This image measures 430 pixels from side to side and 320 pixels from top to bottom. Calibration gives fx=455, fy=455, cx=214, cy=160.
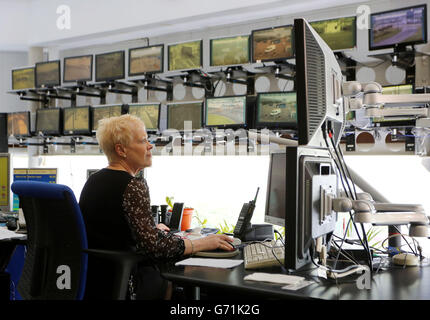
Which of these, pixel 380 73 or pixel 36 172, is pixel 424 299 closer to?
pixel 36 172

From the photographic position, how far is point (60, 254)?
69.0 inches

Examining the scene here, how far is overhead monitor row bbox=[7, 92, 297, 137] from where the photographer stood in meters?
4.29

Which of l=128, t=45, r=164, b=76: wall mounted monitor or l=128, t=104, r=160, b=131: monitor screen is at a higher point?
l=128, t=45, r=164, b=76: wall mounted monitor

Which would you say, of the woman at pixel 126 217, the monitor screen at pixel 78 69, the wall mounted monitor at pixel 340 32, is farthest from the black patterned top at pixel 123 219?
the monitor screen at pixel 78 69

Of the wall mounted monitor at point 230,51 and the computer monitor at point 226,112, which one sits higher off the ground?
the wall mounted monitor at point 230,51

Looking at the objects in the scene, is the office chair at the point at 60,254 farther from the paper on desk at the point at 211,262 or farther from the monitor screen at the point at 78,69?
the monitor screen at the point at 78,69

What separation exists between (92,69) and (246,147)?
228 centimetres

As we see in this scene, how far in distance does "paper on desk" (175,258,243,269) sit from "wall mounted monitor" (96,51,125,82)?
164 inches

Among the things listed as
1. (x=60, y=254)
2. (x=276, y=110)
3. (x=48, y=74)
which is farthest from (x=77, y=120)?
(x=60, y=254)

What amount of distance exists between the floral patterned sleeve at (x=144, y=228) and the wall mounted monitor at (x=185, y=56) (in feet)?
10.9

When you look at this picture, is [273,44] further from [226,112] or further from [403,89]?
[403,89]

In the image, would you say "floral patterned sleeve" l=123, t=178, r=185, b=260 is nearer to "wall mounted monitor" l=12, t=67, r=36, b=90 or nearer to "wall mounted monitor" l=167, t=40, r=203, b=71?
"wall mounted monitor" l=167, t=40, r=203, b=71

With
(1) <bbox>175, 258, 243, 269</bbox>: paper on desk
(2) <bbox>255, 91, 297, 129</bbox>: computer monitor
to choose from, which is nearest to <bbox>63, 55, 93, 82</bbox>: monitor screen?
(2) <bbox>255, 91, 297, 129</bbox>: computer monitor

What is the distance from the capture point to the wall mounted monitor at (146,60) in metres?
5.14
